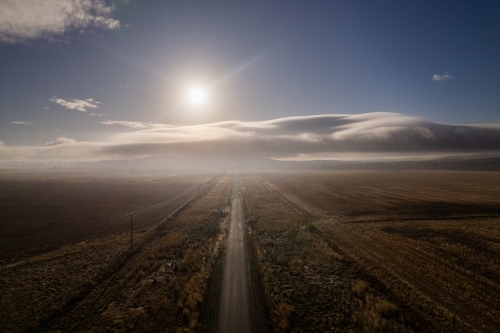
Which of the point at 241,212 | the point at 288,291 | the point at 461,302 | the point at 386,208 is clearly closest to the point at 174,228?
the point at 241,212

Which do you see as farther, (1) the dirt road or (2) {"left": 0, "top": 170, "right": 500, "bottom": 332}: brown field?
(2) {"left": 0, "top": 170, "right": 500, "bottom": 332}: brown field

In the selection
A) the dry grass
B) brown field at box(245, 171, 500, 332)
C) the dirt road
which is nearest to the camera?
the dirt road

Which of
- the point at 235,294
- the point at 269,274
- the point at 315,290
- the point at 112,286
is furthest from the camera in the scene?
the point at 269,274

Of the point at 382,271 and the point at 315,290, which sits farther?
the point at 382,271

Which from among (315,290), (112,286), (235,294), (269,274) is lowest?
(315,290)

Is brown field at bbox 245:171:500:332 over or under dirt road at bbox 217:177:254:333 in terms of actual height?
under

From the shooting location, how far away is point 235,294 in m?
18.7

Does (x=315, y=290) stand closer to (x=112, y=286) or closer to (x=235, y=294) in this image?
(x=235, y=294)

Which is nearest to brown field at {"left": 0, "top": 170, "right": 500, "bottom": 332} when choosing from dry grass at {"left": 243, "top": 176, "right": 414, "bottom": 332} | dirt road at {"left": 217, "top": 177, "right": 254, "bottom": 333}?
dry grass at {"left": 243, "top": 176, "right": 414, "bottom": 332}

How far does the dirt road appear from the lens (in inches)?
594

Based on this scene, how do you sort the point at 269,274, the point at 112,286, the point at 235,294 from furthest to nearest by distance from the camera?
the point at 269,274 < the point at 112,286 < the point at 235,294

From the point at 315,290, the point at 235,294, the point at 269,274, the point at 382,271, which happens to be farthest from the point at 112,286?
the point at 382,271

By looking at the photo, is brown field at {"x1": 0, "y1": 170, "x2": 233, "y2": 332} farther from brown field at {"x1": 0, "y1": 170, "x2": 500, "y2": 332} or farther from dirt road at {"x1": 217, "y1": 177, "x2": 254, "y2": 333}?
dirt road at {"x1": 217, "y1": 177, "x2": 254, "y2": 333}

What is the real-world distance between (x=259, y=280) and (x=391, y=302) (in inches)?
424
